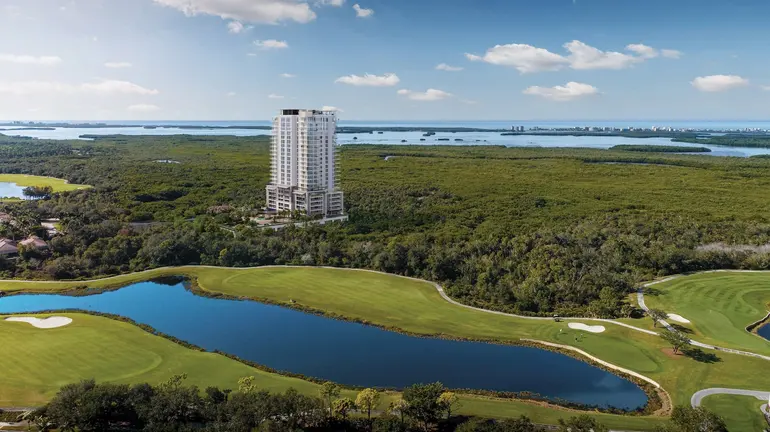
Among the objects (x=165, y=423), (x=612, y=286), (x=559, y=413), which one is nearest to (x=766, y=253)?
(x=612, y=286)

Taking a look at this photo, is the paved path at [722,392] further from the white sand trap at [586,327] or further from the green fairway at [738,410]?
the white sand trap at [586,327]

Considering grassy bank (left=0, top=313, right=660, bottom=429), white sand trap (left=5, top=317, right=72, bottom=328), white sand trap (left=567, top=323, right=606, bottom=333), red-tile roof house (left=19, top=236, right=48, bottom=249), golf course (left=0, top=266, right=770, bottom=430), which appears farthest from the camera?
red-tile roof house (left=19, top=236, right=48, bottom=249)

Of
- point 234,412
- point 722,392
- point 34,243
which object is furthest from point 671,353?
point 34,243

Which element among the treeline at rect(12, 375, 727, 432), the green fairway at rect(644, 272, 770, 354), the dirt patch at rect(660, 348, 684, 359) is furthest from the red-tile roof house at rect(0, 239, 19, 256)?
the green fairway at rect(644, 272, 770, 354)

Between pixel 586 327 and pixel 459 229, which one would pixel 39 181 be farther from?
pixel 586 327

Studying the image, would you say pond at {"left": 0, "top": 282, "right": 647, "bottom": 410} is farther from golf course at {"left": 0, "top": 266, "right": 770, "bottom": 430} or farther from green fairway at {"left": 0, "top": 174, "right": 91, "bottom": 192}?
green fairway at {"left": 0, "top": 174, "right": 91, "bottom": 192}

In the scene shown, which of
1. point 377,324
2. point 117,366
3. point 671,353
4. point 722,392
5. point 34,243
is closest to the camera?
point 722,392
